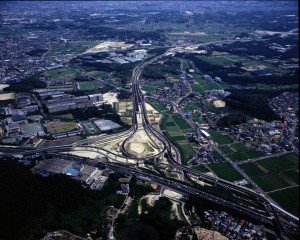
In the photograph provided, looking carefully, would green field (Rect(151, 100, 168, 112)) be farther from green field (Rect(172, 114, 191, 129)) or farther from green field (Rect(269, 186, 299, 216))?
green field (Rect(269, 186, 299, 216))

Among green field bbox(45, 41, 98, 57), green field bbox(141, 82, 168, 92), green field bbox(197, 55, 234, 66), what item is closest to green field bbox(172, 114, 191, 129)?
green field bbox(141, 82, 168, 92)

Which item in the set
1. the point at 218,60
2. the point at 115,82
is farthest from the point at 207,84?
the point at 218,60

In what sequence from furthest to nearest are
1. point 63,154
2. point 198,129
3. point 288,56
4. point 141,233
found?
point 288,56
point 198,129
point 63,154
point 141,233

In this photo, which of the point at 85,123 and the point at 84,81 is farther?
the point at 84,81

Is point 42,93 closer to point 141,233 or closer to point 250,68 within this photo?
point 141,233

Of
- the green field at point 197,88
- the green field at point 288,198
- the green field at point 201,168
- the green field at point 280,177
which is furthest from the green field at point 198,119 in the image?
the green field at point 288,198

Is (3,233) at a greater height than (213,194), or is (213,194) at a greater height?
(3,233)

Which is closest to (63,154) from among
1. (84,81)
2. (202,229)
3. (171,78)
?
(202,229)

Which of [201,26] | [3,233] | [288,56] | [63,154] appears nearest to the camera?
[3,233]

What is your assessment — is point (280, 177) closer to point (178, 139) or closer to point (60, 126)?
point (178, 139)

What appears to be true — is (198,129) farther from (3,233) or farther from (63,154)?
(3,233)
